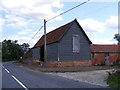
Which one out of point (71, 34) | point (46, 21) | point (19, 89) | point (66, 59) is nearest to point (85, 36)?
point (71, 34)

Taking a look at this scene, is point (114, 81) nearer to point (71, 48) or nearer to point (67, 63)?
point (67, 63)

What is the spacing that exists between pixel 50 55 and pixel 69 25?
6.37 meters

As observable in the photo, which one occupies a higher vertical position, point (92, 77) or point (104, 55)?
point (104, 55)

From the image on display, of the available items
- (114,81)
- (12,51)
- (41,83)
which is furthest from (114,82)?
(12,51)

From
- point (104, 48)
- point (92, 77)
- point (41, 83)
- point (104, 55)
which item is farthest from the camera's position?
point (104, 48)

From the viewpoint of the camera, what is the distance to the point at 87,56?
4097 centimetres

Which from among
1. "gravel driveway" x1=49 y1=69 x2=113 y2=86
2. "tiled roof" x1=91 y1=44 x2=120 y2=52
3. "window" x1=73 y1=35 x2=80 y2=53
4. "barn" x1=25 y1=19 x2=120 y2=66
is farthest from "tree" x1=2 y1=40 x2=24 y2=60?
"gravel driveway" x1=49 y1=69 x2=113 y2=86

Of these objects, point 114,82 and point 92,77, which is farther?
point 92,77

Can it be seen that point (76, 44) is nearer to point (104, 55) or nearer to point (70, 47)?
point (70, 47)

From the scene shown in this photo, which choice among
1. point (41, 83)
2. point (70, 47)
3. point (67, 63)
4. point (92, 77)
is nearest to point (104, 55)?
point (70, 47)

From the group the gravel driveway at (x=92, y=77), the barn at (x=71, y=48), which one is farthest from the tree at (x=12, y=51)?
the gravel driveway at (x=92, y=77)

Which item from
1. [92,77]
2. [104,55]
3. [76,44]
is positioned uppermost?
[76,44]

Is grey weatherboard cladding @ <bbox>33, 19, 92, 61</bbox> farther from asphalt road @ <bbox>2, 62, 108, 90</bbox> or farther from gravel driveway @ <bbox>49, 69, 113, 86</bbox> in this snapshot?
asphalt road @ <bbox>2, 62, 108, 90</bbox>

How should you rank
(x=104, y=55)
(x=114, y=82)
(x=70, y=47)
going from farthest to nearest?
(x=104, y=55) → (x=70, y=47) → (x=114, y=82)
